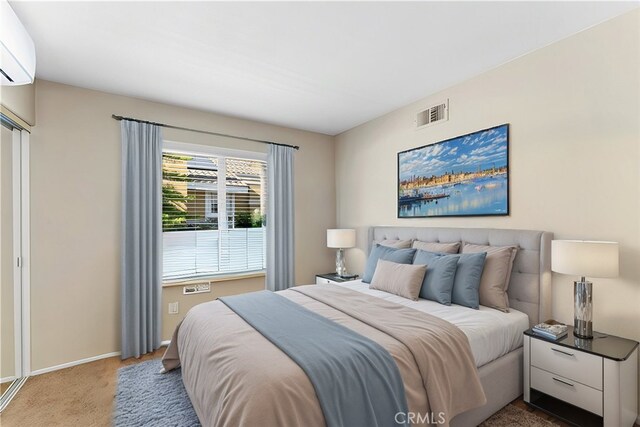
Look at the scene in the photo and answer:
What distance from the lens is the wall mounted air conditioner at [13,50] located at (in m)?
1.75

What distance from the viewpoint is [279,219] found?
4066mm

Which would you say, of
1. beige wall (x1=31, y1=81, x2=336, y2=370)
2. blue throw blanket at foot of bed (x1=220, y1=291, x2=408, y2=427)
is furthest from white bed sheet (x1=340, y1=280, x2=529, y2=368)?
beige wall (x1=31, y1=81, x2=336, y2=370)

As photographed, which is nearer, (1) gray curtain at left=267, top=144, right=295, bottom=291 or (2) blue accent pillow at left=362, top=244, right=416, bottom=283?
(2) blue accent pillow at left=362, top=244, right=416, bottom=283

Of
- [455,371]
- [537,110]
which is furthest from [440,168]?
[455,371]

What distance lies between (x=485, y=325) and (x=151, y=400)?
97.7 inches

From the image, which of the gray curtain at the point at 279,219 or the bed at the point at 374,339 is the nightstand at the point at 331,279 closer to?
the gray curtain at the point at 279,219

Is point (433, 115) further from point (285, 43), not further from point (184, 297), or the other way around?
point (184, 297)

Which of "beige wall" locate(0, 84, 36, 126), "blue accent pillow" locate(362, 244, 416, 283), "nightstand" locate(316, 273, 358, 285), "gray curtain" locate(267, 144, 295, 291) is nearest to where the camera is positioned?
"beige wall" locate(0, 84, 36, 126)

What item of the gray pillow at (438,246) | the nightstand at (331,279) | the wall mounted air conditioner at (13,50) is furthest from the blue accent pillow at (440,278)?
the wall mounted air conditioner at (13,50)

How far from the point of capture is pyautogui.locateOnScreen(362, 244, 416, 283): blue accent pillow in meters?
2.99

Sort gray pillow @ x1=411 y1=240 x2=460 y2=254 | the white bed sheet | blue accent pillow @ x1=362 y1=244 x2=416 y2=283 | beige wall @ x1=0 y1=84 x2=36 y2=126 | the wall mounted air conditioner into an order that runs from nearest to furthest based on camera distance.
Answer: the wall mounted air conditioner → the white bed sheet → beige wall @ x1=0 y1=84 x2=36 y2=126 → gray pillow @ x1=411 y1=240 x2=460 y2=254 → blue accent pillow @ x1=362 y1=244 x2=416 y2=283

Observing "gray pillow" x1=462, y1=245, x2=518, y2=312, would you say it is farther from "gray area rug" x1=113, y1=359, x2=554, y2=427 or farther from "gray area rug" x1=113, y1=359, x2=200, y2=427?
"gray area rug" x1=113, y1=359, x2=200, y2=427

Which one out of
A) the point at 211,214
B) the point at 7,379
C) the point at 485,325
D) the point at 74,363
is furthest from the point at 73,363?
the point at 485,325

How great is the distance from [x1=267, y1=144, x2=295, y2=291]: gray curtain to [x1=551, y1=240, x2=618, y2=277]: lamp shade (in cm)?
298
